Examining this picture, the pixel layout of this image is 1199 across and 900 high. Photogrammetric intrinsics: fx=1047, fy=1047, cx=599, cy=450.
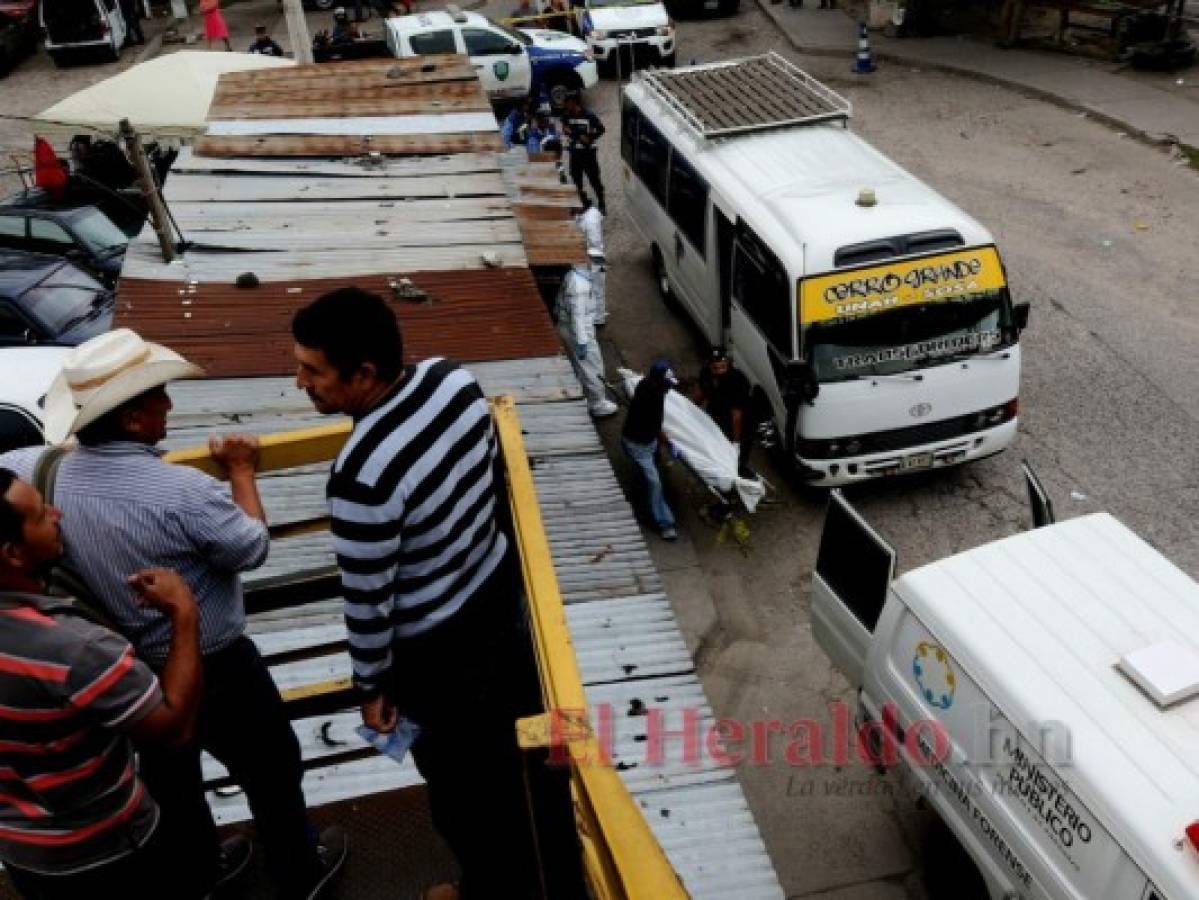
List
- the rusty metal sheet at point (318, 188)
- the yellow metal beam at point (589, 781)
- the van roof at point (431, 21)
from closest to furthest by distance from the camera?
the yellow metal beam at point (589, 781) < the rusty metal sheet at point (318, 188) < the van roof at point (431, 21)

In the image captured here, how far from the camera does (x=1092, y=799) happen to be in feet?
14.8

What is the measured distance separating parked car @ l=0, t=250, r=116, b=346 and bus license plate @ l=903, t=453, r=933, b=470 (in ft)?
25.2

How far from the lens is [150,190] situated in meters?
7.79

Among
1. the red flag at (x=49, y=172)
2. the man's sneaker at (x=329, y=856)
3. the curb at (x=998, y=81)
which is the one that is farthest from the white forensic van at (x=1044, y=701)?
the curb at (x=998, y=81)

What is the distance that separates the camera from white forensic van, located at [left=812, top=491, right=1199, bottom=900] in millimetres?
4465

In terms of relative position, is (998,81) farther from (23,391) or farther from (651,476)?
(23,391)

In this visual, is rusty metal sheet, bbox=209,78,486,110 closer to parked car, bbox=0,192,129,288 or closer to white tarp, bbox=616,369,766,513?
parked car, bbox=0,192,129,288

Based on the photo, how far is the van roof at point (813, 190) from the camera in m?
9.08

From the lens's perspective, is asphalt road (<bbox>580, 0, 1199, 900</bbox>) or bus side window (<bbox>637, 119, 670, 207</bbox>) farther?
bus side window (<bbox>637, 119, 670, 207</bbox>)

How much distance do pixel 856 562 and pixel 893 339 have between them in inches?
130

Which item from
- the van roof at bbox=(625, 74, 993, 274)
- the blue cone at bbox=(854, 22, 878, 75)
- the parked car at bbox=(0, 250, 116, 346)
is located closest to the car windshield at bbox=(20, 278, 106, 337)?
the parked car at bbox=(0, 250, 116, 346)

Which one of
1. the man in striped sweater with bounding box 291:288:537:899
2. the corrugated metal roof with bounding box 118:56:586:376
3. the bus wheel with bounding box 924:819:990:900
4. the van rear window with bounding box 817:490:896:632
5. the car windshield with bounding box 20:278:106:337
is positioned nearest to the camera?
the man in striped sweater with bounding box 291:288:537:899

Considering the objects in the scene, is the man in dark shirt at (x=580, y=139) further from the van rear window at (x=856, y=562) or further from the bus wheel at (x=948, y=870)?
the bus wheel at (x=948, y=870)

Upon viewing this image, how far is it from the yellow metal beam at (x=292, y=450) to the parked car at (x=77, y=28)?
84.4ft
